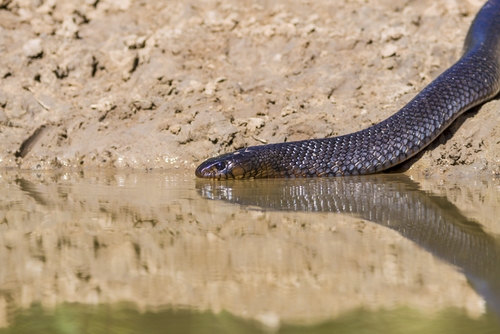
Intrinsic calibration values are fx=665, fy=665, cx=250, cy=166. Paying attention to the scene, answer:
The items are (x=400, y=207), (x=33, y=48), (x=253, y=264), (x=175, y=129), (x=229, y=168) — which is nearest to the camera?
(x=253, y=264)

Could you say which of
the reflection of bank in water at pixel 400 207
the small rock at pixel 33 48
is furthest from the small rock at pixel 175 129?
the small rock at pixel 33 48

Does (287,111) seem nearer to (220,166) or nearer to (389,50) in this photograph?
(220,166)

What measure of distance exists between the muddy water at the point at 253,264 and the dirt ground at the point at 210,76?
2523 mm

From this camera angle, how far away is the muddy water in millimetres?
2146

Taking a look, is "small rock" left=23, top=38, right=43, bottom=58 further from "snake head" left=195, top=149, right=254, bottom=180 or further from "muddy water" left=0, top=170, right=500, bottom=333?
"muddy water" left=0, top=170, right=500, bottom=333

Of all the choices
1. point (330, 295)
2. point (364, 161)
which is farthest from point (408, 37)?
point (330, 295)

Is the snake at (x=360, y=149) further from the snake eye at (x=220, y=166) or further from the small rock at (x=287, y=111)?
the small rock at (x=287, y=111)

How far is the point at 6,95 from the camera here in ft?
27.1

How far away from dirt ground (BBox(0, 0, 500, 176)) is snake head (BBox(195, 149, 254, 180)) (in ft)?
2.59

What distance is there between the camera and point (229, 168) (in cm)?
641

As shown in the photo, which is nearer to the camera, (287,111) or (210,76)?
(287,111)

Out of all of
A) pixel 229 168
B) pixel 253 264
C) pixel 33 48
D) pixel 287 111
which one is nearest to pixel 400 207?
pixel 253 264

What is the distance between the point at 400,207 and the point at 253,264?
5.68 feet

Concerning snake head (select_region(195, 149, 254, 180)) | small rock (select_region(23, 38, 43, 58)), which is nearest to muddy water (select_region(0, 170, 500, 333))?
snake head (select_region(195, 149, 254, 180))
